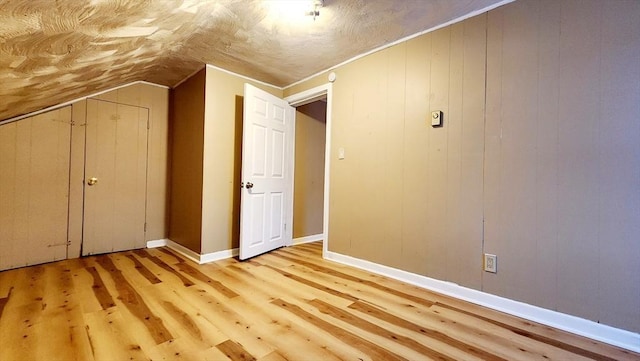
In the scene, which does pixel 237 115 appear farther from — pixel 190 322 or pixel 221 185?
pixel 190 322

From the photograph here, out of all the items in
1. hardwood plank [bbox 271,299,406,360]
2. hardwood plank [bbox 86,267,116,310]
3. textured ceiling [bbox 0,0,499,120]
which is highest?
textured ceiling [bbox 0,0,499,120]

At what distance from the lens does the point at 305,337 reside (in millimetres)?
1576

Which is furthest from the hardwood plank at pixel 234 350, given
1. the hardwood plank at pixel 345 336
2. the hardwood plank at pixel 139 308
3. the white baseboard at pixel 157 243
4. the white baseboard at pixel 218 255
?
the white baseboard at pixel 157 243

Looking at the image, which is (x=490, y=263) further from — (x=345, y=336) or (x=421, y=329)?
(x=345, y=336)

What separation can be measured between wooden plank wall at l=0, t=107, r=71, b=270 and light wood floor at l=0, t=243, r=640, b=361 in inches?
12.9

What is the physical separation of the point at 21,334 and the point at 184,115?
8.61 feet

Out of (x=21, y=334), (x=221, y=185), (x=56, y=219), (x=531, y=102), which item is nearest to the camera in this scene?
(x=21, y=334)

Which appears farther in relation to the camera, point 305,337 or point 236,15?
point 236,15

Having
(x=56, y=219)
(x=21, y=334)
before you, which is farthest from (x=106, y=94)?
(x=21, y=334)

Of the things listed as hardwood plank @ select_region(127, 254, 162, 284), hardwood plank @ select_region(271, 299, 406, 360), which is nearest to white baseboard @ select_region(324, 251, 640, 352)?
hardwood plank @ select_region(271, 299, 406, 360)

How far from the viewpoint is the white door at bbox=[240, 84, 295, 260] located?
120 inches

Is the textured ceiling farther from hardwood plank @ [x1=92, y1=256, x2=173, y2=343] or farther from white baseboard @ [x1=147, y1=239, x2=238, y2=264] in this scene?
white baseboard @ [x1=147, y1=239, x2=238, y2=264]

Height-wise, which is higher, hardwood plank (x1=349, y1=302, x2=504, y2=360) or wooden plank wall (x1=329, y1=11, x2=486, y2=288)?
wooden plank wall (x1=329, y1=11, x2=486, y2=288)

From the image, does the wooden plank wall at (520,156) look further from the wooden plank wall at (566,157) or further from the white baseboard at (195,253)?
the white baseboard at (195,253)
